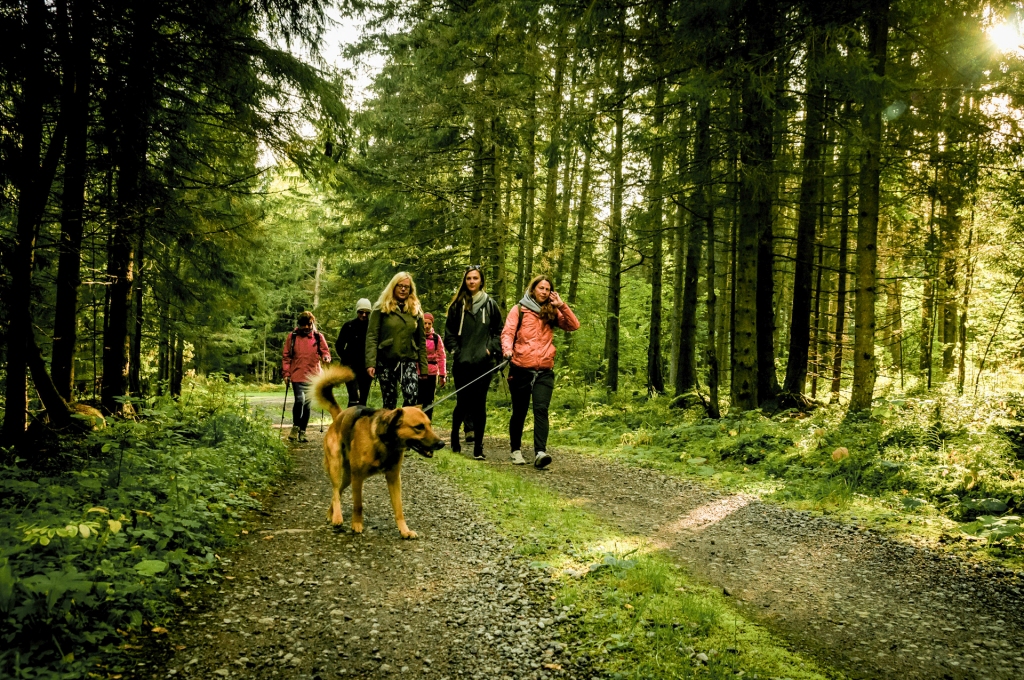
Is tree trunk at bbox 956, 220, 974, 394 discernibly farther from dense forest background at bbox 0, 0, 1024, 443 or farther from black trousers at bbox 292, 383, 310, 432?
black trousers at bbox 292, 383, 310, 432

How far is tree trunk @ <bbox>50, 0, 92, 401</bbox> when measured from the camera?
17.0 feet

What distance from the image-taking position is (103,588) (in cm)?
282

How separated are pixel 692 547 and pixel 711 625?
1507 mm

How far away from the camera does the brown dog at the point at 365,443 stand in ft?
13.9

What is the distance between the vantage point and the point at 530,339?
23.4 ft

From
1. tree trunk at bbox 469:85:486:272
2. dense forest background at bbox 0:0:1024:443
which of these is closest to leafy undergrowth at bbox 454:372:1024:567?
dense forest background at bbox 0:0:1024:443

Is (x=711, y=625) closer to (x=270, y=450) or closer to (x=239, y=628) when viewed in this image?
(x=239, y=628)

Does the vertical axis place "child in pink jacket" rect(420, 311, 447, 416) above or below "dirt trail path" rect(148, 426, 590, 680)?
above

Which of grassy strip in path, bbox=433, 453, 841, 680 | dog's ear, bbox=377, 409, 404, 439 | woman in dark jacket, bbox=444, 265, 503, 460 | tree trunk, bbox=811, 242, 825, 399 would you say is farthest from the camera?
tree trunk, bbox=811, 242, 825, 399

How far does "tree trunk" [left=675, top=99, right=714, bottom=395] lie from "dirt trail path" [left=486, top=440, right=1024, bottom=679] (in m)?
5.36

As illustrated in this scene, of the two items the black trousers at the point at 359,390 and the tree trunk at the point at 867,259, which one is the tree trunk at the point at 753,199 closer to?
the tree trunk at the point at 867,259

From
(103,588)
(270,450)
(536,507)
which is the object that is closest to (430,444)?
(536,507)

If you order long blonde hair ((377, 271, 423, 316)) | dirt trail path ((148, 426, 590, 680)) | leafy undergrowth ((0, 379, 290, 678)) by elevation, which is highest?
long blonde hair ((377, 271, 423, 316))

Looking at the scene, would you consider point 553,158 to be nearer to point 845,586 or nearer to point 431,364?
point 431,364
